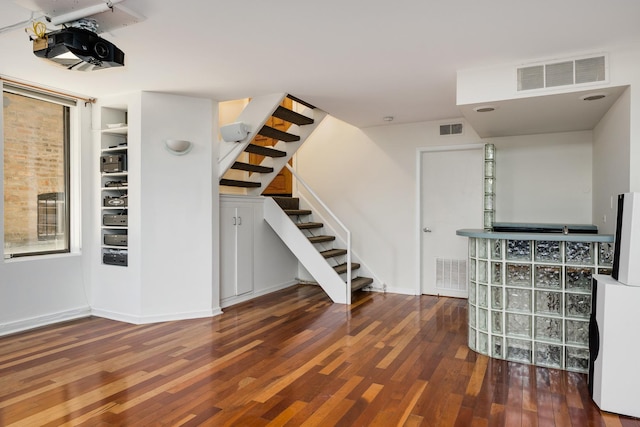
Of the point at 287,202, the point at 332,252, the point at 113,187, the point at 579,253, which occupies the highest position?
the point at 113,187

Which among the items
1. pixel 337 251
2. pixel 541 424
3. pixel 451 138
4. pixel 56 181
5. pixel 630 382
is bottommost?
pixel 541 424

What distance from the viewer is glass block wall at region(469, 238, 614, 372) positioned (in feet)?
9.98

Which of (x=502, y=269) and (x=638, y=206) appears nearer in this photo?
(x=638, y=206)

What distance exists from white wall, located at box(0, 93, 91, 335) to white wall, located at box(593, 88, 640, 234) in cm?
525

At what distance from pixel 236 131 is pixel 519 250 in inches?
121

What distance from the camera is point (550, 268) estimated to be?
124 inches

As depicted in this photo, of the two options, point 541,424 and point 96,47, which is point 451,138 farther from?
point 96,47

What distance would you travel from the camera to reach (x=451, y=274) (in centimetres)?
560

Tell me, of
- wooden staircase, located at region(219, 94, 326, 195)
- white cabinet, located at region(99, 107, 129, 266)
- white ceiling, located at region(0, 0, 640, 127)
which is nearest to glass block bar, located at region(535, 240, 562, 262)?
white ceiling, located at region(0, 0, 640, 127)

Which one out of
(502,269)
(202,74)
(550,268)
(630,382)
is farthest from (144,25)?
(630,382)

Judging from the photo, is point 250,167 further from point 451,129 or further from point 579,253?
point 579,253

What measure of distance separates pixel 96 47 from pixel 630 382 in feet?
12.5

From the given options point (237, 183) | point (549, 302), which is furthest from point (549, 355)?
point (237, 183)

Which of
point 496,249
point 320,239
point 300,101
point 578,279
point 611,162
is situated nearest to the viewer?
point 578,279
